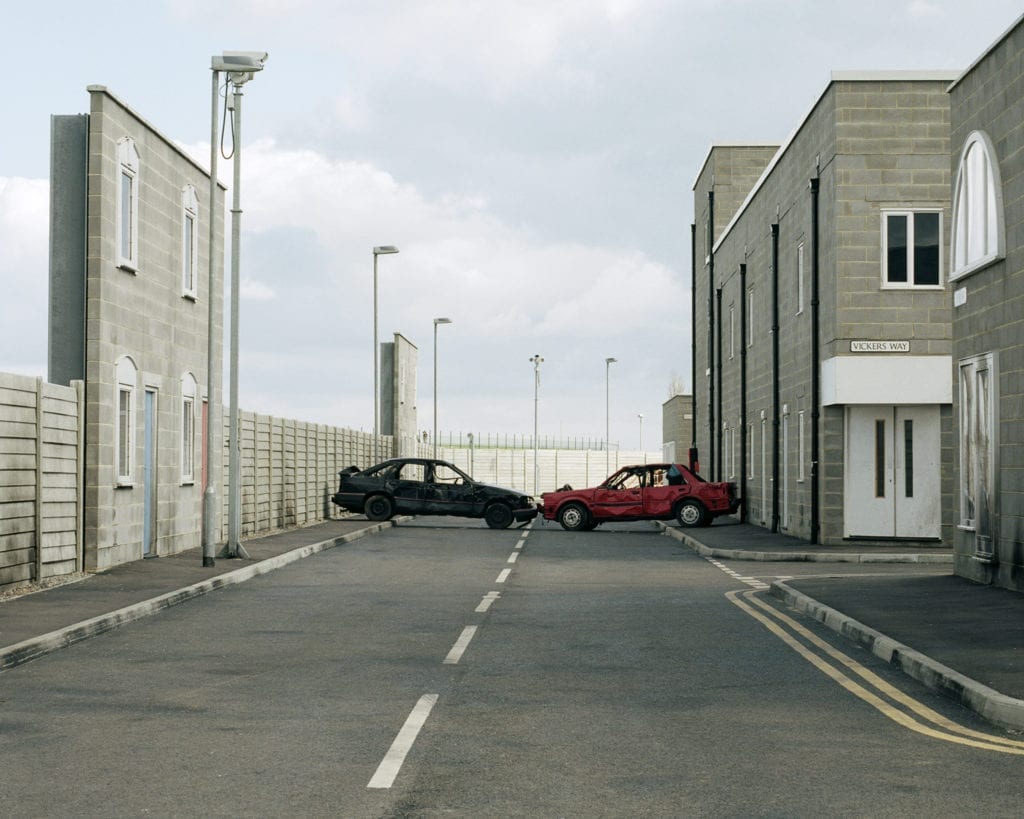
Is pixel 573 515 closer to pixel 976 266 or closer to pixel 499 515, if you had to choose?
pixel 499 515

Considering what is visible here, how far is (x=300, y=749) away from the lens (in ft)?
26.5

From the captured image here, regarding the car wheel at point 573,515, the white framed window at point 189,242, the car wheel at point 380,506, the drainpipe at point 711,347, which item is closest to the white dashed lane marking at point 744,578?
the white framed window at point 189,242

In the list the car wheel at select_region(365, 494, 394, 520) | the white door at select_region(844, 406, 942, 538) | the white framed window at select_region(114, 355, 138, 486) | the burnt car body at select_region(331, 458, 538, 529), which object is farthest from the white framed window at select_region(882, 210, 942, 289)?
the car wheel at select_region(365, 494, 394, 520)

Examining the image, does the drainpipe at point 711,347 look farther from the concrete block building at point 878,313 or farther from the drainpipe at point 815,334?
the concrete block building at point 878,313

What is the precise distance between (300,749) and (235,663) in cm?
386

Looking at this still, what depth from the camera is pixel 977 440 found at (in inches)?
750

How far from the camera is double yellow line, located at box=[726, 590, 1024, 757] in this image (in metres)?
8.53

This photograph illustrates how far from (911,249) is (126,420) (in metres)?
15.0

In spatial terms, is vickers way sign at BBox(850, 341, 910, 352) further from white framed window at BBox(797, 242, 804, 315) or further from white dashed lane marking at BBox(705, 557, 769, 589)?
white dashed lane marking at BBox(705, 557, 769, 589)

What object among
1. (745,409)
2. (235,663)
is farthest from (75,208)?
(745,409)

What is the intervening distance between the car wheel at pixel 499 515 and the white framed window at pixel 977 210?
1890 centimetres

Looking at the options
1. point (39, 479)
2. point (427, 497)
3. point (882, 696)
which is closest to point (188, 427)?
point (39, 479)

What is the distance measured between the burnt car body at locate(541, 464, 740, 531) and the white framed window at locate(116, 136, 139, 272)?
16335 millimetres

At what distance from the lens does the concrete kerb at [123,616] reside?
11.9 m
